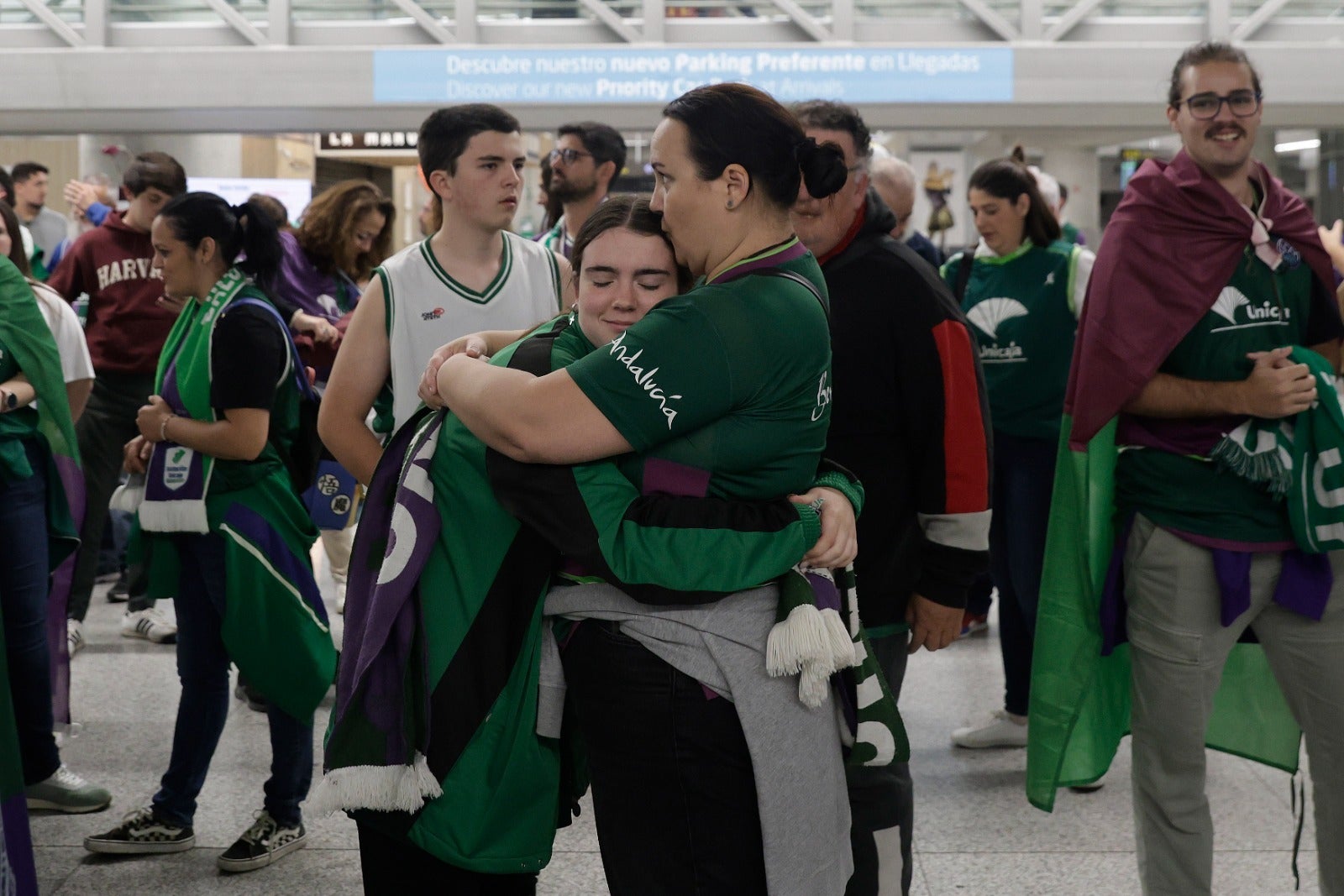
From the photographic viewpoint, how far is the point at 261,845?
10.3ft

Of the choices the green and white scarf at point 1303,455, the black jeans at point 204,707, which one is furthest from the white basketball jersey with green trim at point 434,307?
the green and white scarf at point 1303,455

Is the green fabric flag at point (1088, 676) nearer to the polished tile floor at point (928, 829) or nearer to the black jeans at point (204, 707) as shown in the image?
the polished tile floor at point (928, 829)

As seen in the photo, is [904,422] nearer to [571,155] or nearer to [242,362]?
[242,362]

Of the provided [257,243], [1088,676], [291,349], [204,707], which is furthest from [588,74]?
[1088,676]

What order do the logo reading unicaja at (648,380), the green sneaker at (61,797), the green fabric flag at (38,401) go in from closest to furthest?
1. the logo reading unicaja at (648,380)
2. the green fabric flag at (38,401)
3. the green sneaker at (61,797)

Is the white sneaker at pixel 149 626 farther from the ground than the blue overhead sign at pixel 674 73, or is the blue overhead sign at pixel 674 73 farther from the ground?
the blue overhead sign at pixel 674 73

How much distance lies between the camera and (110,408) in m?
5.27

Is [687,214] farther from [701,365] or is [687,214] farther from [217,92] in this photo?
[217,92]

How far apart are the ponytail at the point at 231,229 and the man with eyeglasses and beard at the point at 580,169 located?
119 cm

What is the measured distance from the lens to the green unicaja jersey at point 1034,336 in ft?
13.3

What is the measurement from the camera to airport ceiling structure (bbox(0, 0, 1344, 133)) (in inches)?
399

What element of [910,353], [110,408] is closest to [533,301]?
[910,353]

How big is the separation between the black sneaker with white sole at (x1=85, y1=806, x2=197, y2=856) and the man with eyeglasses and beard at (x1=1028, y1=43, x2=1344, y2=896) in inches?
86.4

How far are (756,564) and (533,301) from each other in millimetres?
1320
